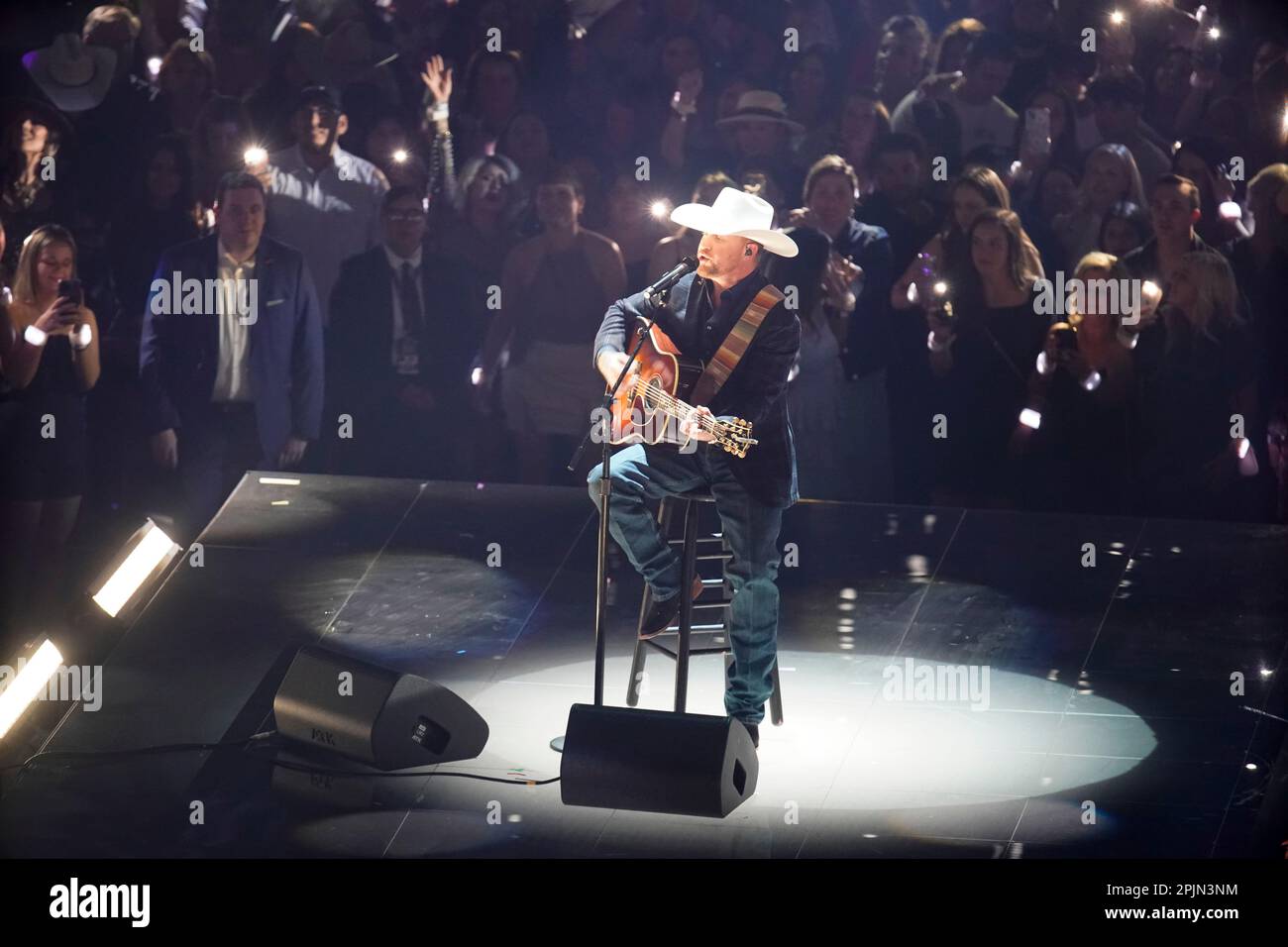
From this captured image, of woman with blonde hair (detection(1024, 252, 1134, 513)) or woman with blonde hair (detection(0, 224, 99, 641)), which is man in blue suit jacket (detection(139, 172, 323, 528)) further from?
woman with blonde hair (detection(1024, 252, 1134, 513))

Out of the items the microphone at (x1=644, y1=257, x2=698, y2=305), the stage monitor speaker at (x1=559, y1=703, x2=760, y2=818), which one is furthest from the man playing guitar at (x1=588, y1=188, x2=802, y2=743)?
the stage monitor speaker at (x1=559, y1=703, x2=760, y2=818)

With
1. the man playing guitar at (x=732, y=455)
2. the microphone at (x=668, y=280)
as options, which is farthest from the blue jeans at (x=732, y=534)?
the microphone at (x=668, y=280)

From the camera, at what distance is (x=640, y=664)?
7512 millimetres

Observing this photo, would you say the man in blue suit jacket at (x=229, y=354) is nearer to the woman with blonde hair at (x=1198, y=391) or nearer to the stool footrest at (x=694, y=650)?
the stool footrest at (x=694, y=650)

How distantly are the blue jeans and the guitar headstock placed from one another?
0.29 meters

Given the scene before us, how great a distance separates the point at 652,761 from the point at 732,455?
111cm

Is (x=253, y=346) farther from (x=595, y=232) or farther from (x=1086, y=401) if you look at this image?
(x=1086, y=401)

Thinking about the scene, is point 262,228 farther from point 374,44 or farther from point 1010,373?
point 1010,373

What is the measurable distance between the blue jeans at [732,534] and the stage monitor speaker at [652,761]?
0.54 meters

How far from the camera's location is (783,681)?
7820 millimetres

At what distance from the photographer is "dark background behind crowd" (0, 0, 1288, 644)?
904 centimetres

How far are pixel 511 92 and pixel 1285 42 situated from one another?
3.38 metres

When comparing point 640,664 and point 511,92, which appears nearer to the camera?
point 640,664
